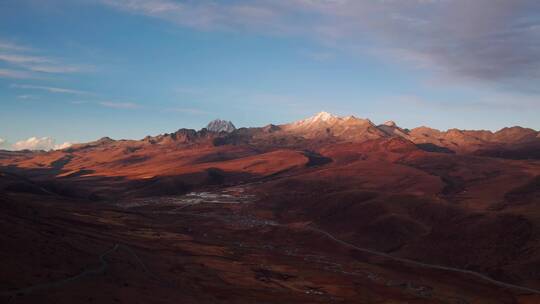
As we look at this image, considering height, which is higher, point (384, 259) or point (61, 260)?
point (61, 260)

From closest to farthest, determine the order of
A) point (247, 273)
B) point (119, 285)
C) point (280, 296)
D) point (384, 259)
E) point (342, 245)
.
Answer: point (119, 285), point (280, 296), point (247, 273), point (384, 259), point (342, 245)

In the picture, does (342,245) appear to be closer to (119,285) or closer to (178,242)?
(178,242)

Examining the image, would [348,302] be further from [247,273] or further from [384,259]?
[384,259]

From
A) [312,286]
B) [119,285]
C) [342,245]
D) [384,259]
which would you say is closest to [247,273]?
[312,286]

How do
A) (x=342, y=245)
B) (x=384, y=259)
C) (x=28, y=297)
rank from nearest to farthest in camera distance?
(x=28, y=297) < (x=384, y=259) < (x=342, y=245)

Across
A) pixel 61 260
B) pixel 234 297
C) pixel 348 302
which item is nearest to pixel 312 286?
pixel 348 302


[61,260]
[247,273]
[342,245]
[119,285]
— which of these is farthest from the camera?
[342,245]

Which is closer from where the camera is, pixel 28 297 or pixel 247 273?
pixel 28 297

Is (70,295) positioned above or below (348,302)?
above

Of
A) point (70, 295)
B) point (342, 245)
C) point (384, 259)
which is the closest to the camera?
point (70, 295)
